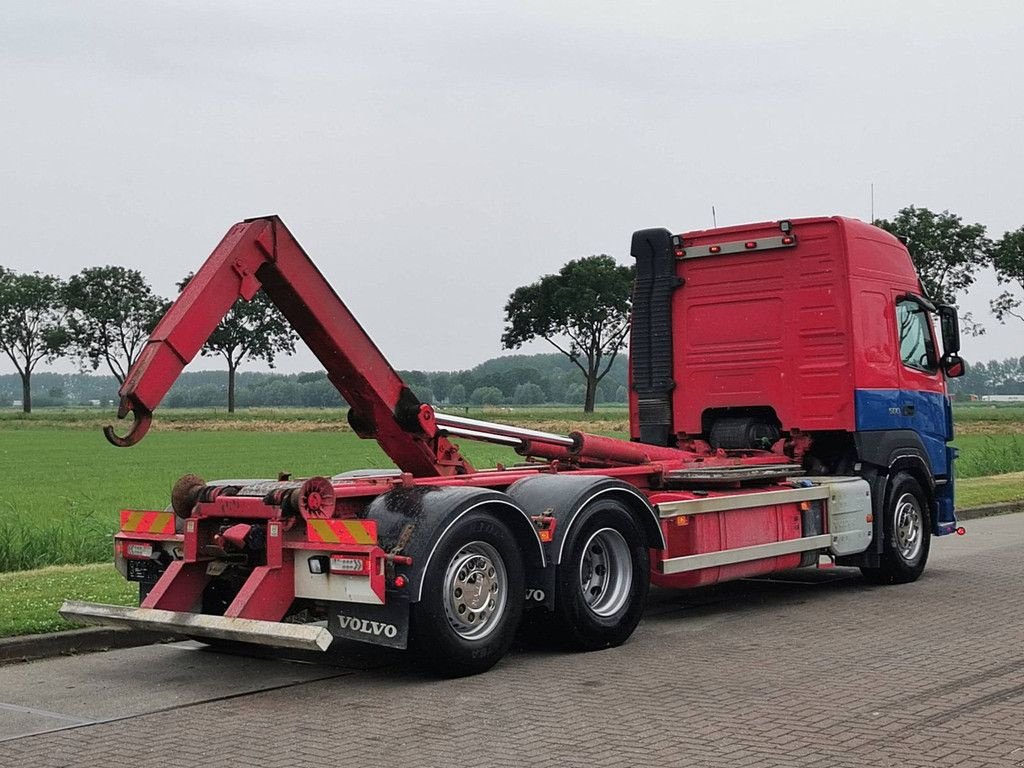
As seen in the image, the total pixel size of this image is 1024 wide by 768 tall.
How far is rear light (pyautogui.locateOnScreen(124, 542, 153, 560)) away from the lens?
30.7 ft

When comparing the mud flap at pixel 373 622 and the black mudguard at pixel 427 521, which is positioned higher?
the black mudguard at pixel 427 521

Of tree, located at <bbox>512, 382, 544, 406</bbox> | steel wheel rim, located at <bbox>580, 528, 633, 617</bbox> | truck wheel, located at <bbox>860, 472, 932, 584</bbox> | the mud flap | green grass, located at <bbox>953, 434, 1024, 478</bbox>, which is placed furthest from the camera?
tree, located at <bbox>512, 382, 544, 406</bbox>

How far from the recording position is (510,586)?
8719mm

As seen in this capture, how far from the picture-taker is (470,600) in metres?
A: 8.48

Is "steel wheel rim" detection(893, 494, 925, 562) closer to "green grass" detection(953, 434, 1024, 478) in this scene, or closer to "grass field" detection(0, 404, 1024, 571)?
"grass field" detection(0, 404, 1024, 571)

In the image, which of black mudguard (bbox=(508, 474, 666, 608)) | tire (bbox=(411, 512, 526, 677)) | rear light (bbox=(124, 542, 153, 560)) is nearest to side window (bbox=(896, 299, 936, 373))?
black mudguard (bbox=(508, 474, 666, 608))

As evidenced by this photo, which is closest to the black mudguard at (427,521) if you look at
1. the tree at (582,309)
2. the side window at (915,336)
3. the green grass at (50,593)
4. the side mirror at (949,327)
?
the green grass at (50,593)

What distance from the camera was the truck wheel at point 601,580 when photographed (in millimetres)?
9086

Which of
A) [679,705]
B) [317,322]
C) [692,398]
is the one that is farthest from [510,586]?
[692,398]

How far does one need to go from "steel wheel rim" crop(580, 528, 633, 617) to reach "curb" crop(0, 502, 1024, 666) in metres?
3.13

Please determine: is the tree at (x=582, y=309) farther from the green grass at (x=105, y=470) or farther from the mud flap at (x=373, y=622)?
the mud flap at (x=373, y=622)

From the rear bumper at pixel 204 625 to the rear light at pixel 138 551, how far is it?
61 cm

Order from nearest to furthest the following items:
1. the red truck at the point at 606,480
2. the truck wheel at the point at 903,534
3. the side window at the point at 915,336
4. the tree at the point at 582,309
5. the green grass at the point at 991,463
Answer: the red truck at the point at 606,480 < the truck wheel at the point at 903,534 < the side window at the point at 915,336 < the green grass at the point at 991,463 < the tree at the point at 582,309

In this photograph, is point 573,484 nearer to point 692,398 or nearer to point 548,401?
point 692,398
